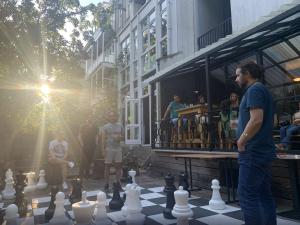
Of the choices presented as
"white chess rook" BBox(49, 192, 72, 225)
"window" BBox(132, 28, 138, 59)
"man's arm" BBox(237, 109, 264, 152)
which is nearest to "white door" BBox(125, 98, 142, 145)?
"window" BBox(132, 28, 138, 59)

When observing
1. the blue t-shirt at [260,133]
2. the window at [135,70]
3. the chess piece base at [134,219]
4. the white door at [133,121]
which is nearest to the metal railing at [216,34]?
the white door at [133,121]

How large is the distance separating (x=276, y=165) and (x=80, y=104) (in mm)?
10671

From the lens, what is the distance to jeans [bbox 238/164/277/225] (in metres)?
2.17

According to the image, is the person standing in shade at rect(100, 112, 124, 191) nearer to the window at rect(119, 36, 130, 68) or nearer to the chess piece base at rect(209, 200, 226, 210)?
the chess piece base at rect(209, 200, 226, 210)

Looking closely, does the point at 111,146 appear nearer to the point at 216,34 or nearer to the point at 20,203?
the point at 20,203

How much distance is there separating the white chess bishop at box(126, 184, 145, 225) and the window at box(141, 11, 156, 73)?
29.2 ft

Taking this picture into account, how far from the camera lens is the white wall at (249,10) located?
6.49 meters

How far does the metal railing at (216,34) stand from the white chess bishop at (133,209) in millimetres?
6768

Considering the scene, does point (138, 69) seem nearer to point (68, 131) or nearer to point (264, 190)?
point (68, 131)

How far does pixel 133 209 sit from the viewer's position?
3.00 meters

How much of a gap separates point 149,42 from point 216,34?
371cm

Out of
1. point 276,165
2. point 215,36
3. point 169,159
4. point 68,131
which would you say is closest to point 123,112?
point 68,131

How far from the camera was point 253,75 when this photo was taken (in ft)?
8.08

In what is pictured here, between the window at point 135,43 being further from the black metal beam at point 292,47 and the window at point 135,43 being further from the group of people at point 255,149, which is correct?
the group of people at point 255,149
